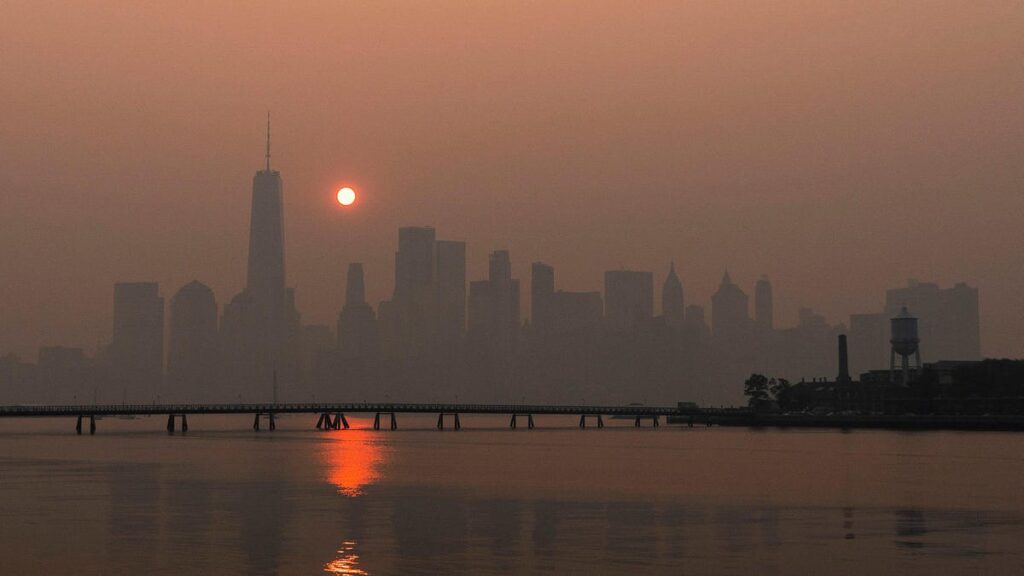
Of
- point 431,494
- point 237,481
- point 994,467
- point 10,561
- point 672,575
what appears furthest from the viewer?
point 994,467

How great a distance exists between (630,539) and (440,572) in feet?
42.0

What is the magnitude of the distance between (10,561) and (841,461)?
9421 centimetres

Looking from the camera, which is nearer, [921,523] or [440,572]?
[440,572]

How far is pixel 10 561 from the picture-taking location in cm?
5175

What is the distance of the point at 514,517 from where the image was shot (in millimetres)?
70062

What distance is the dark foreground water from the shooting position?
169 ft

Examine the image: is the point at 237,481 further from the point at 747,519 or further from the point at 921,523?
the point at 921,523

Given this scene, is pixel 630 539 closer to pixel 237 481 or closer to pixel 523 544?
pixel 523 544

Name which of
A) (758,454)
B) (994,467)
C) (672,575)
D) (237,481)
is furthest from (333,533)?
(758,454)

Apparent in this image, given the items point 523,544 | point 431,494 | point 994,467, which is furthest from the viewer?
point 994,467

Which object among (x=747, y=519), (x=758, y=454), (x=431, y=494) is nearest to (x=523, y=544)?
(x=747, y=519)

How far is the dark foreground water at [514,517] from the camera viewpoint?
169 feet

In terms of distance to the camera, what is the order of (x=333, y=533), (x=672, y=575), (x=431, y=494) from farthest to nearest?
(x=431, y=494) < (x=333, y=533) < (x=672, y=575)

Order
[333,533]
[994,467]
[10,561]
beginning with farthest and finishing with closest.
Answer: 1. [994,467]
2. [333,533]
3. [10,561]
